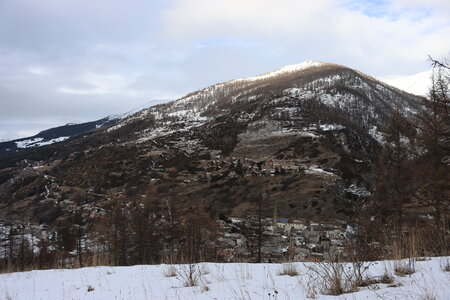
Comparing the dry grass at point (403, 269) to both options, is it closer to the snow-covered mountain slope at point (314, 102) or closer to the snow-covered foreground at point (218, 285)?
the snow-covered foreground at point (218, 285)

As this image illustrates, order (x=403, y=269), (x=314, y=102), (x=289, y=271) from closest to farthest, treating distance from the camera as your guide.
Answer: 1. (x=403, y=269)
2. (x=289, y=271)
3. (x=314, y=102)

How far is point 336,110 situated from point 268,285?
13717cm

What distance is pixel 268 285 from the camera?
4414mm

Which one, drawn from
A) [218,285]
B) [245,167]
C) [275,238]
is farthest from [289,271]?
[245,167]

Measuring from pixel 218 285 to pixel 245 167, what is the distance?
63.8 meters

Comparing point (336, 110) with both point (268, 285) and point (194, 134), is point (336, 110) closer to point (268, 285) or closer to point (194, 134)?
point (194, 134)

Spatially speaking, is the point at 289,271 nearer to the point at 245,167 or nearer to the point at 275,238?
the point at 275,238

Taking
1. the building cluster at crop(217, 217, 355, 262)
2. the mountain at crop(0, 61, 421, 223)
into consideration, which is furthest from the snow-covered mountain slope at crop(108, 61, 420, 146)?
the building cluster at crop(217, 217, 355, 262)

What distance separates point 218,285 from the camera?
4656mm

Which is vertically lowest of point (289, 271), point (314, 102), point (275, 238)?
point (275, 238)

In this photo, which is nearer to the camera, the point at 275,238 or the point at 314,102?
the point at 275,238

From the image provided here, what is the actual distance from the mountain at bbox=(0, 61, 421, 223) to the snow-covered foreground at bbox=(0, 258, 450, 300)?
23.3 metres

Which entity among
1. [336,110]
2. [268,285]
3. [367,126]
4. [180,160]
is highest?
[336,110]

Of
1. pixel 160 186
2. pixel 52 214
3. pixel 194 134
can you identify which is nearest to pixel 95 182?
pixel 52 214
